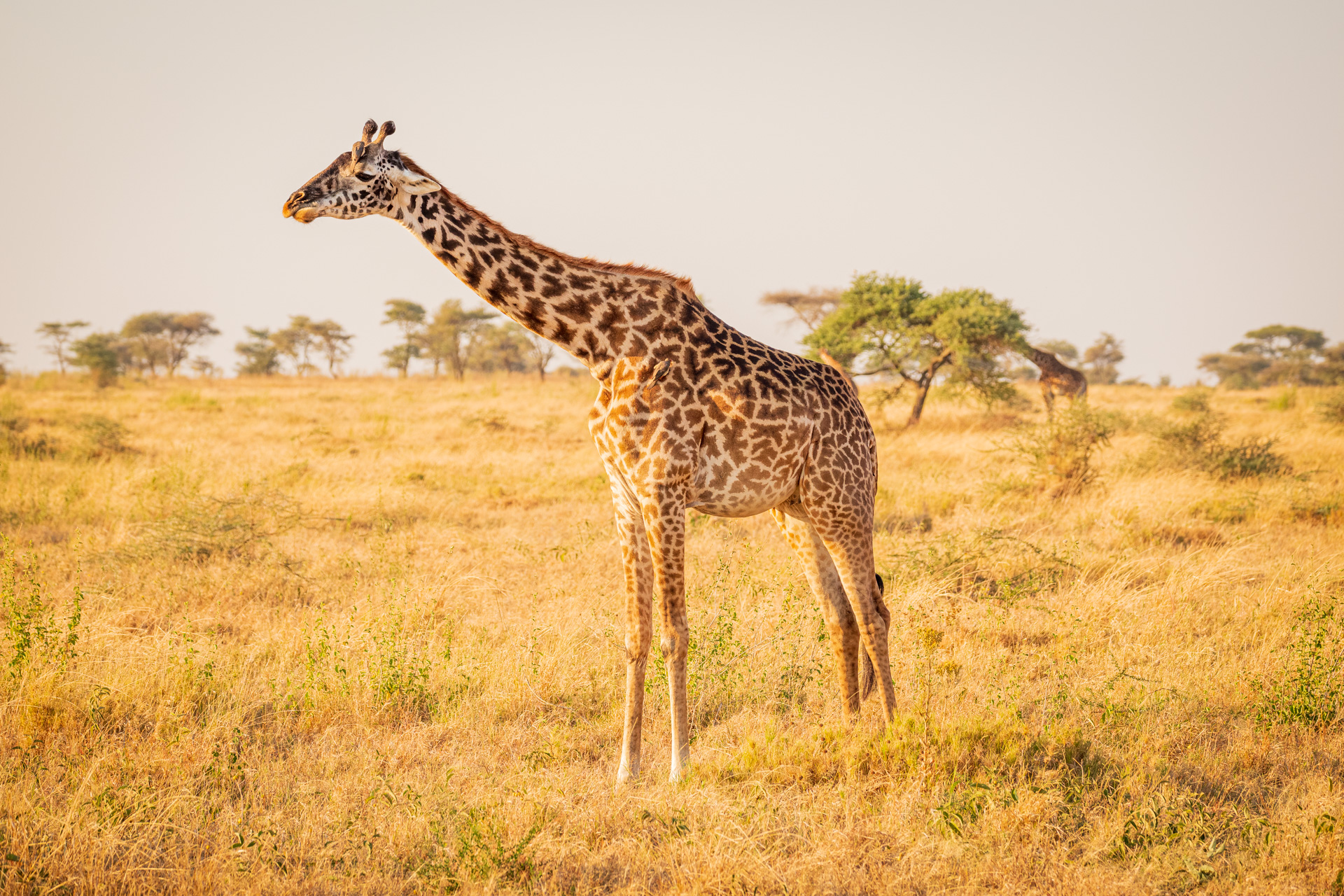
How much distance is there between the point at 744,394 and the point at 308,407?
79.4ft

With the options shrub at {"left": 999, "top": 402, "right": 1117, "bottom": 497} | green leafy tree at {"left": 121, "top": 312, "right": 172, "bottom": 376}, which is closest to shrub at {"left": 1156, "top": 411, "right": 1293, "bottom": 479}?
shrub at {"left": 999, "top": 402, "right": 1117, "bottom": 497}

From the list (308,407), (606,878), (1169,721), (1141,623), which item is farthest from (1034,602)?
(308,407)

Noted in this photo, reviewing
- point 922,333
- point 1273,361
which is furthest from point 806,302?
point 1273,361

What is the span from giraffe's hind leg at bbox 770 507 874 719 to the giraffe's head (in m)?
3.00

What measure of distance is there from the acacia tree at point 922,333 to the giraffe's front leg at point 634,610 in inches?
679

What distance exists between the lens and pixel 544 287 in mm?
4402

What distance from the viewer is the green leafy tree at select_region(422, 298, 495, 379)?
5588 cm

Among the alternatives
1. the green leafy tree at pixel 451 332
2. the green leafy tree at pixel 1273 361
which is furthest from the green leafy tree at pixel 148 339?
the green leafy tree at pixel 1273 361

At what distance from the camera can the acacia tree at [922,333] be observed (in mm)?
20422

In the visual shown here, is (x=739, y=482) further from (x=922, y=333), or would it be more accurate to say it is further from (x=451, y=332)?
(x=451, y=332)

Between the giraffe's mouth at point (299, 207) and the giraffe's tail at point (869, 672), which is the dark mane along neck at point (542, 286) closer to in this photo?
the giraffe's mouth at point (299, 207)

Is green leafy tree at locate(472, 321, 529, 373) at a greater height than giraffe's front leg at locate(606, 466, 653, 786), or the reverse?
green leafy tree at locate(472, 321, 529, 373)

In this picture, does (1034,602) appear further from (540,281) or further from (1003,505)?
(540,281)

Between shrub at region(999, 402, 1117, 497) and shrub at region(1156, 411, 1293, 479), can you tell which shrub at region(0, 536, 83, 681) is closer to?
shrub at region(999, 402, 1117, 497)
